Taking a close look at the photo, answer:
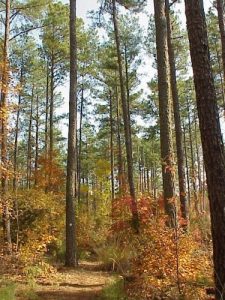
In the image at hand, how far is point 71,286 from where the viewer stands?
1000 centimetres

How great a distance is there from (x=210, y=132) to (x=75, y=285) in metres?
6.27

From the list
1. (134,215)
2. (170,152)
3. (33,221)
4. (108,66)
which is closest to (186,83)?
(108,66)

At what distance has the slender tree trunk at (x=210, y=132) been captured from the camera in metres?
5.16

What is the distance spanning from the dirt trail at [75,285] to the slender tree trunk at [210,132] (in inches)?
167

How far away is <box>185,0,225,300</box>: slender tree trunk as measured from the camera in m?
5.16

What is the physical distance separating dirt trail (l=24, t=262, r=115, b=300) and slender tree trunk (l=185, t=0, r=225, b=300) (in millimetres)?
4247

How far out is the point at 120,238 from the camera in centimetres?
1438

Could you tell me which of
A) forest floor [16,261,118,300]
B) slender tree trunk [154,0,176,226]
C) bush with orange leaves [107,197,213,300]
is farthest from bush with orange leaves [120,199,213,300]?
forest floor [16,261,118,300]

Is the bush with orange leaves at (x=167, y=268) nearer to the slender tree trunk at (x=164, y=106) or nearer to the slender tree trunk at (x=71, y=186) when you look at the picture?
→ the slender tree trunk at (x=164, y=106)

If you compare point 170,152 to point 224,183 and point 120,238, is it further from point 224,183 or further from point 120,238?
point 120,238

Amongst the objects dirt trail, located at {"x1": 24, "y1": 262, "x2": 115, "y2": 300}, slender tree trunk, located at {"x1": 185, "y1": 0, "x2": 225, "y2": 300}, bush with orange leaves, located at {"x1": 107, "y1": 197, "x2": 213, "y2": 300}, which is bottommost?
dirt trail, located at {"x1": 24, "y1": 262, "x2": 115, "y2": 300}

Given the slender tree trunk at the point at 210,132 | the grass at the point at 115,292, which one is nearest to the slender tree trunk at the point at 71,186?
the grass at the point at 115,292

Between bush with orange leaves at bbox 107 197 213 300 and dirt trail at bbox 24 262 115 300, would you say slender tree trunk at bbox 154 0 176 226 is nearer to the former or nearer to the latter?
bush with orange leaves at bbox 107 197 213 300

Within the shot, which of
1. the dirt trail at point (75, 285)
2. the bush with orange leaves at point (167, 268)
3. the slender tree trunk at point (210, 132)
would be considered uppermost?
the slender tree trunk at point (210, 132)
